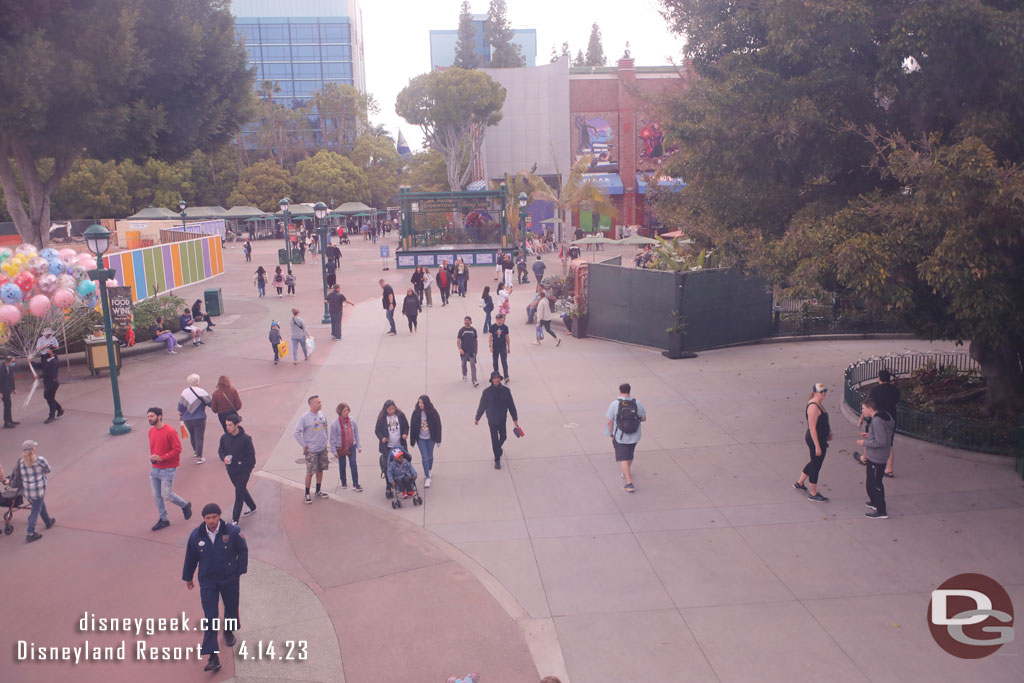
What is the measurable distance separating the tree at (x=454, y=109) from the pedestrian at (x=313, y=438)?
173ft

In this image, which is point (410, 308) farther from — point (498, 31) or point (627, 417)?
point (498, 31)

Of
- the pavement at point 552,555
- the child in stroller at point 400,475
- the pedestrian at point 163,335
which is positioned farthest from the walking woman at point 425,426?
the pedestrian at point 163,335

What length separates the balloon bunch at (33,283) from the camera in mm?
16469

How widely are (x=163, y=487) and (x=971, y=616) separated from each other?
9.19 metres

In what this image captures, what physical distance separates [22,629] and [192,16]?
21.7 m

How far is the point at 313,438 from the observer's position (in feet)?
34.6

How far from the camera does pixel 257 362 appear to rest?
20031mm

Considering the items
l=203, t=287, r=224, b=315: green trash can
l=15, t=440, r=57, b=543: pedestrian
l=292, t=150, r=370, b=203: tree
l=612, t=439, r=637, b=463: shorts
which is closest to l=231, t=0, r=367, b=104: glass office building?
l=292, t=150, r=370, b=203: tree

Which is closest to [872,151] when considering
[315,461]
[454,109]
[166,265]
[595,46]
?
[315,461]

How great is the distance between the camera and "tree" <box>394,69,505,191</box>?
60.0m

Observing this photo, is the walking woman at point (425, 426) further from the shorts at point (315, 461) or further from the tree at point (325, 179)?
the tree at point (325, 179)

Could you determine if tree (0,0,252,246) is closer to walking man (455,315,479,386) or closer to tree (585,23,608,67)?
walking man (455,315,479,386)

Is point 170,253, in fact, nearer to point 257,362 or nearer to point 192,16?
point 192,16

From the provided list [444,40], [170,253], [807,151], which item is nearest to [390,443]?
[807,151]
